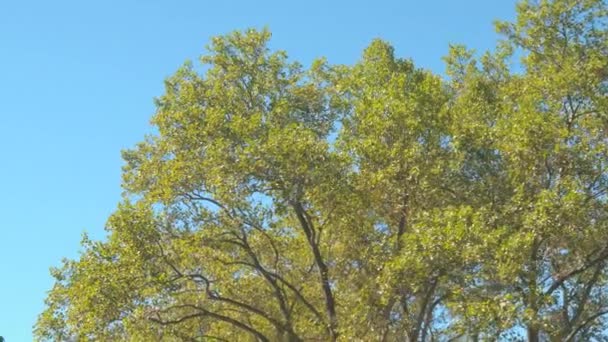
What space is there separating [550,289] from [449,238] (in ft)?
19.2

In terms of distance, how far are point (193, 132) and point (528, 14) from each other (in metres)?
12.3

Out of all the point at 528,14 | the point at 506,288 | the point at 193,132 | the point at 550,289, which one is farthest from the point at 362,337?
the point at 528,14

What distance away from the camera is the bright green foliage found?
24.0m

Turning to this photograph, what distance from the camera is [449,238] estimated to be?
2264cm

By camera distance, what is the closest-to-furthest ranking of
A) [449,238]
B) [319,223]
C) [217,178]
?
[449,238] → [217,178] → [319,223]

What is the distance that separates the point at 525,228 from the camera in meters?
23.8

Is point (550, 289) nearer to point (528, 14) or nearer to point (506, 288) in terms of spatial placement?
point (506, 288)

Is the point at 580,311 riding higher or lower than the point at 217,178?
lower

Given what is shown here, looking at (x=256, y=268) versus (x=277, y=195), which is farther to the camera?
(x=256, y=268)

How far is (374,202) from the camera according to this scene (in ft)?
87.6

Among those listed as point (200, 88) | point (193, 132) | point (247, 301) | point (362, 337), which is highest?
point (200, 88)

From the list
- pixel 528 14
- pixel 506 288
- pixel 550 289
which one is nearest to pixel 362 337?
pixel 506 288

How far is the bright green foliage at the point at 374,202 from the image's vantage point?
24.0 m

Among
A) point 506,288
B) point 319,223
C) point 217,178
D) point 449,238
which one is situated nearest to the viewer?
point 449,238
